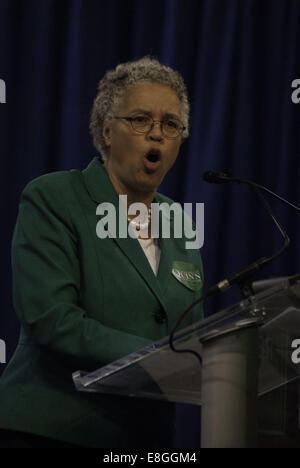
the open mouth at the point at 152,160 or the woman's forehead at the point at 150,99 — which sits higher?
the woman's forehead at the point at 150,99

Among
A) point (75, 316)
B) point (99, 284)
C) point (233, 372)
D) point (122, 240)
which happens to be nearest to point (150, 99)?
point (122, 240)

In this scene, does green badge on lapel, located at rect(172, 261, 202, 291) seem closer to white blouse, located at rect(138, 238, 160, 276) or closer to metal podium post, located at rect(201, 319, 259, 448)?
→ white blouse, located at rect(138, 238, 160, 276)

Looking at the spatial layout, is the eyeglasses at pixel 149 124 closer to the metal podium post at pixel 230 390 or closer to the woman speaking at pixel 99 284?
the woman speaking at pixel 99 284

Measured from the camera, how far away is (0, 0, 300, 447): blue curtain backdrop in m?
2.72

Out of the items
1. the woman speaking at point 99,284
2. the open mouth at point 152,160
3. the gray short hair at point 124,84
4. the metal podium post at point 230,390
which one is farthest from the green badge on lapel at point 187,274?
the metal podium post at point 230,390

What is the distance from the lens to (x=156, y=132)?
191 cm

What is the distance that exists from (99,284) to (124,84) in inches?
24.6

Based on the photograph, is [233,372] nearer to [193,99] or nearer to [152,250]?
[152,250]

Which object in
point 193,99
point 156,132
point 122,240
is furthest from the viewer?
point 193,99

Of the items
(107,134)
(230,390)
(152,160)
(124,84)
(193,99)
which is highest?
(193,99)

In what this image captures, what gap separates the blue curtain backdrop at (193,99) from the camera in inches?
107

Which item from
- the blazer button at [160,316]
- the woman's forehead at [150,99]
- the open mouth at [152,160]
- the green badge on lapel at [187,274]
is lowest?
the blazer button at [160,316]

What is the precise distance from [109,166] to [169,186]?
1039mm

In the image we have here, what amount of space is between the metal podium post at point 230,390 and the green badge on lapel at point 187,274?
718mm
